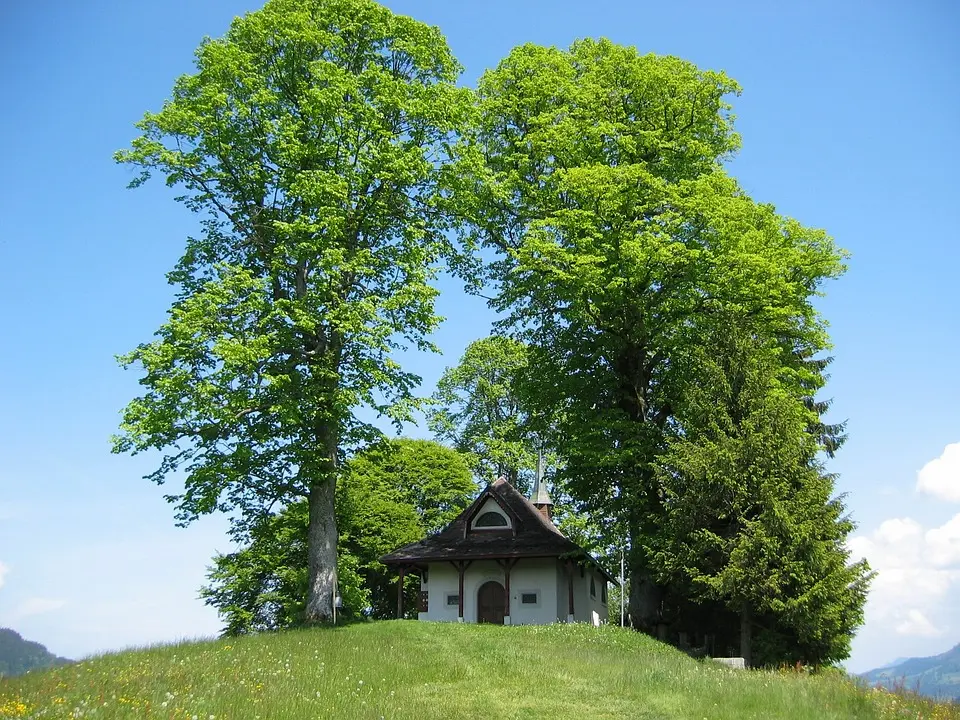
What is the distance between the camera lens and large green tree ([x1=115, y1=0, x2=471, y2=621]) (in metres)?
22.5

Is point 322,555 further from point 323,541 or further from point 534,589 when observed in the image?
point 534,589

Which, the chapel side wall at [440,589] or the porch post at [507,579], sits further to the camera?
the chapel side wall at [440,589]

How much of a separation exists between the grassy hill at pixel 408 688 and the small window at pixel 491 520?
14.8 meters

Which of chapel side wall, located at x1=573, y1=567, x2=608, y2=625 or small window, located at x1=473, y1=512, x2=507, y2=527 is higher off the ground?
small window, located at x1=473, y1=512, x2=507, y2=527

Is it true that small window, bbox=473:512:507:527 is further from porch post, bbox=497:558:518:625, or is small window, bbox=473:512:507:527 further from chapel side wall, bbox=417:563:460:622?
chapel side wall, bbox=417:563:460:622

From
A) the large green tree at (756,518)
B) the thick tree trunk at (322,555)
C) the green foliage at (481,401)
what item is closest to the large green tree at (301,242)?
the thick tree trunk at (322,555)

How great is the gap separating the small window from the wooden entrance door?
7.50ft

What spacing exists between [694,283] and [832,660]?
1173 centimetres

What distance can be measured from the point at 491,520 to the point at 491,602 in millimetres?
3265

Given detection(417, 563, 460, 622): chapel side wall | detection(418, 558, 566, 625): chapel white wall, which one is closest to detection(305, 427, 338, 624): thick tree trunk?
detection(418, 558, 566, 625): chapel white wall

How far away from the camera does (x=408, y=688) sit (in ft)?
51.0

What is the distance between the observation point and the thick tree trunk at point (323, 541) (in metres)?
24.0

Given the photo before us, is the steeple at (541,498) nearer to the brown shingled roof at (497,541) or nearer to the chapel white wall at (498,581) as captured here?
the brown shingled roof at (497,541)

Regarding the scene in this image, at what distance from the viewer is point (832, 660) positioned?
2475 centimetres
